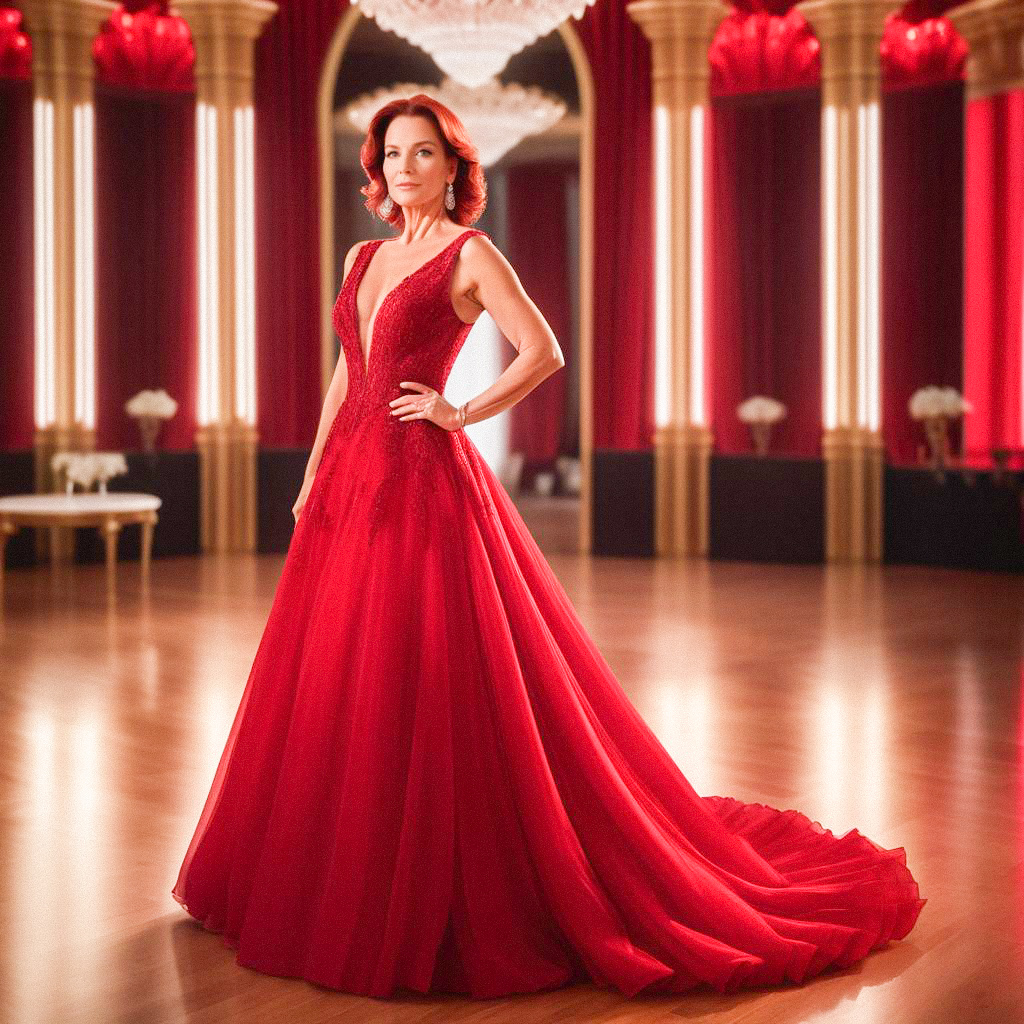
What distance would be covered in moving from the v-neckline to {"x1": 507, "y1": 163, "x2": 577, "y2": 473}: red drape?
8.68 metres

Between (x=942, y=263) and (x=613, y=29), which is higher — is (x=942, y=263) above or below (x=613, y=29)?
below

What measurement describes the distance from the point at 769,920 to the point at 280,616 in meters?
0.96

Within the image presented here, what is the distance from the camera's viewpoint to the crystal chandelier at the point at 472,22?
589 cm

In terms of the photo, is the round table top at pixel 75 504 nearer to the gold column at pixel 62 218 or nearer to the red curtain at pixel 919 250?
the gold column at pixel 62 218

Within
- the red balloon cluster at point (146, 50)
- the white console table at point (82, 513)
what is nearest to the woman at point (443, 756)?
the white console table at point (82, 513)

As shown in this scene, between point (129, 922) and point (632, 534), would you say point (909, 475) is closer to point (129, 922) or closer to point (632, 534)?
point (632, 534)

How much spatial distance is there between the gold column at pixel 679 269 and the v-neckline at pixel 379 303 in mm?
6337

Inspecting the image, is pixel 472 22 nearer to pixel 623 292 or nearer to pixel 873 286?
pixel 623 292

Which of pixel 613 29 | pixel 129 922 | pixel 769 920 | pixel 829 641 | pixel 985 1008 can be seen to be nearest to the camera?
pixel 985 1008

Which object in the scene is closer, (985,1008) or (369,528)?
(985,1008)

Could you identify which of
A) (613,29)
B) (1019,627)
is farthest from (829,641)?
(613,29)

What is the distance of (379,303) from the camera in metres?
2.62

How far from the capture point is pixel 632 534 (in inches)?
Answer: 357

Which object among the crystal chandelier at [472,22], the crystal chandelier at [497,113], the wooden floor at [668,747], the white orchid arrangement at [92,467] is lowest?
the wooden floor at [668,747]
